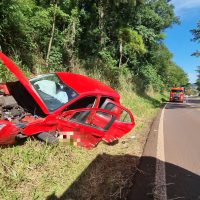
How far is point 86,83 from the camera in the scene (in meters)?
7.86

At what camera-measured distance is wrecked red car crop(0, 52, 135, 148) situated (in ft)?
21.0

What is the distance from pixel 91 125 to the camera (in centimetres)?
719

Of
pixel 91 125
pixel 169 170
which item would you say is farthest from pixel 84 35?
pixel 169 170

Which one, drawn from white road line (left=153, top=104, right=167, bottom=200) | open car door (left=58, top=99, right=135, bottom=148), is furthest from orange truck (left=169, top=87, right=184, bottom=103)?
open car door (left=58, top=99, right=135, bottom=148)

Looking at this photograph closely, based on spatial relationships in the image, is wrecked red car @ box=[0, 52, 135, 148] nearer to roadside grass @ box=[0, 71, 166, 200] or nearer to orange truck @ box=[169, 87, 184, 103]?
roadside grass @ box=[0, 71, 166, 200]

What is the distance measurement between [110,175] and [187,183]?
136 centimetres

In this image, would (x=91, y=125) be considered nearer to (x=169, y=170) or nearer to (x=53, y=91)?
(x=53, y=91)

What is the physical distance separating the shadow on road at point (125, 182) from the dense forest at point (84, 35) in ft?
15.4

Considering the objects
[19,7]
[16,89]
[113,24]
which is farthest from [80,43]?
[16,89]

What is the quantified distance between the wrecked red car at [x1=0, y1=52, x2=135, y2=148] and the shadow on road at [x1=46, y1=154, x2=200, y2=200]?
817 millimetres

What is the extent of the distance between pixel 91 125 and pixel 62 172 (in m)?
1.67

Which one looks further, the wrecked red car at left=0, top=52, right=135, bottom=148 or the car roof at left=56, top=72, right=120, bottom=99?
the car roof at left=56, top=72, right=120, bottom=99

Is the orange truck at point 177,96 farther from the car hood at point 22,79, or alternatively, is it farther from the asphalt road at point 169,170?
the car hood at point 22,79

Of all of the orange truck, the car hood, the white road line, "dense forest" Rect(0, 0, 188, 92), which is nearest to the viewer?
the white road line
